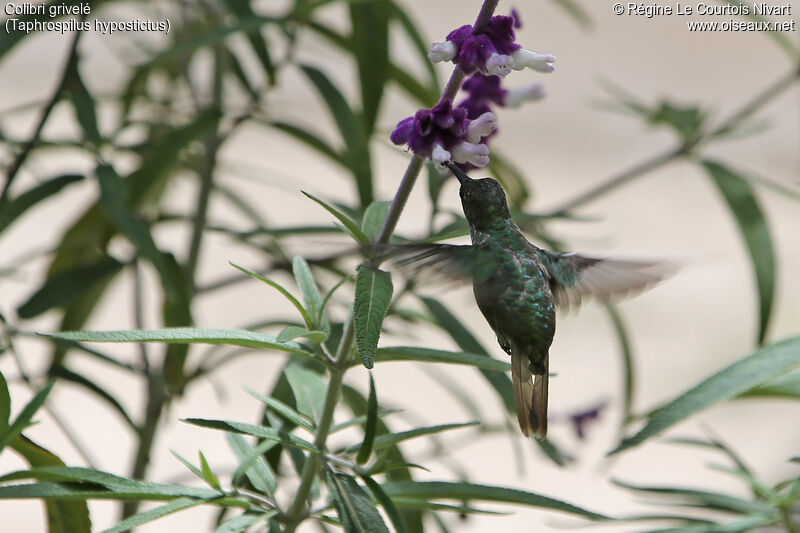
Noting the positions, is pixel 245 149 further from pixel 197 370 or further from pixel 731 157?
pixel 197 370

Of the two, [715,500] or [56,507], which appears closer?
[56,507]

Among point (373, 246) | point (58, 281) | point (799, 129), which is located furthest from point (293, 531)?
point (799, 129)

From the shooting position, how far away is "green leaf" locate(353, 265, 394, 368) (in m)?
0.44

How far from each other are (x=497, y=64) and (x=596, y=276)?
7.3 inches

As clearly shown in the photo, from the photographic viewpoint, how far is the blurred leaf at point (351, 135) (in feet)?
2.89

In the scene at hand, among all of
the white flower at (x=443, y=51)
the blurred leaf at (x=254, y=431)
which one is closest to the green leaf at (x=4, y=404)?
the blurred leaf at (x=254, y=431)

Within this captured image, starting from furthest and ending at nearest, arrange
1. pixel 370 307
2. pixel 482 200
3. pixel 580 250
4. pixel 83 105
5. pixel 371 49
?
pixel 580 250
pixel 371 49
pixel 83 105
pixel 482 200
pixel 370 307

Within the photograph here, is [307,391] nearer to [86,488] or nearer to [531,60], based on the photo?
[86,488]

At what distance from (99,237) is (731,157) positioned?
356cm

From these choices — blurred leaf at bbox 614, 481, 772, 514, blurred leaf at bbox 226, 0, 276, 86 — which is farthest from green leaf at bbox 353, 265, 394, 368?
blurred leaf at bbox 226, 0, 276, 86

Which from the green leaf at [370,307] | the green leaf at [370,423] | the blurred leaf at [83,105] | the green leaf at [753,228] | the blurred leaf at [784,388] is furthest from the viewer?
the green leaf at [753,228]

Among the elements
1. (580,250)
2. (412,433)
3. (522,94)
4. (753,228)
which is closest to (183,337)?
(412,433)

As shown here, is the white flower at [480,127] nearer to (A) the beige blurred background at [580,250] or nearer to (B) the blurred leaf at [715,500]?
(B) the blurred leaf at [715,500]

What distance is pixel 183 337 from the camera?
19.0 inches
